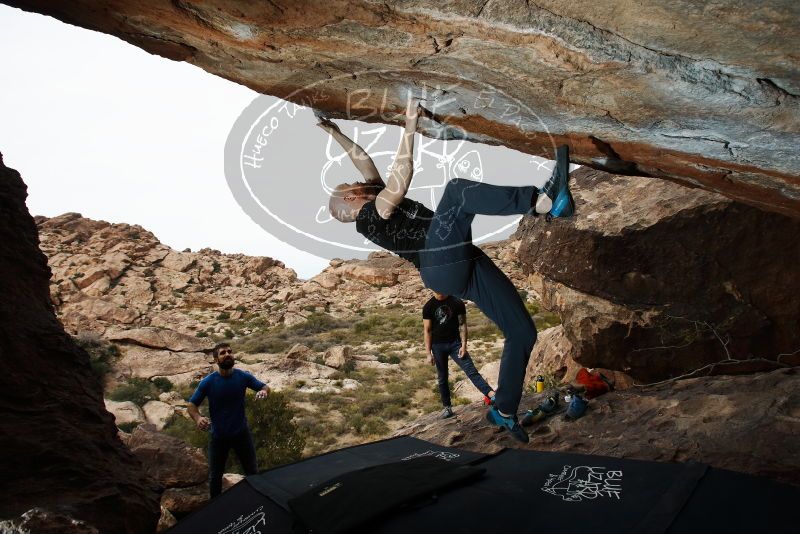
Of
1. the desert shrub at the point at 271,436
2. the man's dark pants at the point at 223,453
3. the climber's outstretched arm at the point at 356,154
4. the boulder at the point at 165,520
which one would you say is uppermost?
the climber's outstretched arm at the point at 356,154

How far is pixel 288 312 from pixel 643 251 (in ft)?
84.1

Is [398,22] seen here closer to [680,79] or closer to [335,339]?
[680,79]

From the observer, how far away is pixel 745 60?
2.62 m

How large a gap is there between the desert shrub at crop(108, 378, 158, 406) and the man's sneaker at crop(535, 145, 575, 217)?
15.0 metres

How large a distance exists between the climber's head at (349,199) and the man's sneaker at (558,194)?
3.48 feet

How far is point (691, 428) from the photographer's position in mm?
4488

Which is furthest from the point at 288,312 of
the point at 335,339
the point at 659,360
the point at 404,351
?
the point at 659,360

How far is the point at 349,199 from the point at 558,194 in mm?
1319

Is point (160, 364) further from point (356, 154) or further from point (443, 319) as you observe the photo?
point (356, 154)

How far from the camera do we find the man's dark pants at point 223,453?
5.32 metres

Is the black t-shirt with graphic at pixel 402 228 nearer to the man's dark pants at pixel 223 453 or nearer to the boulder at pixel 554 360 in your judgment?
the man's dark pants at pixel 223 453

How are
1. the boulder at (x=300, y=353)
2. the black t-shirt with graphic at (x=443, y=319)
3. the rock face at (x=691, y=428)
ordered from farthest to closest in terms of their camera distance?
the boulder at (x=300, y=353), the black t-shirt with graphic at (x=443, y=319), the rock face at (x=691, y=428)

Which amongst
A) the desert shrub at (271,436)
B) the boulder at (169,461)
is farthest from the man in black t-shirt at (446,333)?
the desert shrub at (271,436)

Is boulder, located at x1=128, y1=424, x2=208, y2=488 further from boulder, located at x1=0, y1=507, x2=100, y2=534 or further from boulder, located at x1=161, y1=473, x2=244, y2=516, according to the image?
boulder, located at x1=0, y1=507, x2=100, y2=534
